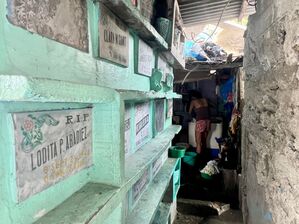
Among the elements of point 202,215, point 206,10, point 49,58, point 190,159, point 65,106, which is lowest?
point 202,215

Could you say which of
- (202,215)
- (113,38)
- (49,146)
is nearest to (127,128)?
(113,38)

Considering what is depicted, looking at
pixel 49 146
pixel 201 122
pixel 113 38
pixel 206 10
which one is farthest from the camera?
pixel 201 122

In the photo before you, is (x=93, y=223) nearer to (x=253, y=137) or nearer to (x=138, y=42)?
(x=138, y=42)

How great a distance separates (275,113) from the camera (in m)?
1.10

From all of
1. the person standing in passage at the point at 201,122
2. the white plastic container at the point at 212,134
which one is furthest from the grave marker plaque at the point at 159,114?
the white plastic container at the point at 212,134

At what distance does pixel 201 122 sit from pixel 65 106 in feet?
14.1

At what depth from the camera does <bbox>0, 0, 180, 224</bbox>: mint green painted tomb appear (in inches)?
19.0

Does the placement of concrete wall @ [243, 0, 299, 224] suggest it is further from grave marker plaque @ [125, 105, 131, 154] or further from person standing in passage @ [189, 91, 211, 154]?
person standing in passage @ [189, 91, 211, 154]

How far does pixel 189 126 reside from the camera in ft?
16.9

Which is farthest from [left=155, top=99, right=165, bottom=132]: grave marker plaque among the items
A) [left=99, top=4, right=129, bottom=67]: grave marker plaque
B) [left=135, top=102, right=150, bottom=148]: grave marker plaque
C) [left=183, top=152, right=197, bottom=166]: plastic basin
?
[left=183, top=152, right=197, bottom=166]: plastic basin

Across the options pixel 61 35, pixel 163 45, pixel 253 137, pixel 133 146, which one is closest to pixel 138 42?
pixel 163 45

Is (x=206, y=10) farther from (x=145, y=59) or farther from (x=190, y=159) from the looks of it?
(x=190, y=159)

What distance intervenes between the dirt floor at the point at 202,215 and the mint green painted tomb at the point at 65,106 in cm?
231

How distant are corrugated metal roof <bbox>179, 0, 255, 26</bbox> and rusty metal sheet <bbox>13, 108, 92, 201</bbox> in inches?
77.6
